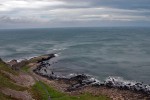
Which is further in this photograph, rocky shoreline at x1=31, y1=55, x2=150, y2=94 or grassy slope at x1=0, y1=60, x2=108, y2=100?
rocky shoreline at x1=31, y1=55, x2=150, y2=94

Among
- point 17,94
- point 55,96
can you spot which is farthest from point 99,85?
point 17,94

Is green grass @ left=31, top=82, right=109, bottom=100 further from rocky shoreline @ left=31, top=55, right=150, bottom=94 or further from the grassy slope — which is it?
rocky shoreline @ left=31, top=55, right=150, bottom=94

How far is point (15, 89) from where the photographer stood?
66.3 m

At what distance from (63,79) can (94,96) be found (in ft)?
82.0

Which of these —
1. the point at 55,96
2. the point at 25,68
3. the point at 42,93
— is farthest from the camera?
the point at 25,68

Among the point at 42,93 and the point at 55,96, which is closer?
the point at 55,96

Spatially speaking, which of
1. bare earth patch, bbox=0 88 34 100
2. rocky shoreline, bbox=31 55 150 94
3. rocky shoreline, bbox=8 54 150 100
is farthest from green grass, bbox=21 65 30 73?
bare earth patch, bbox=0 88 34 100

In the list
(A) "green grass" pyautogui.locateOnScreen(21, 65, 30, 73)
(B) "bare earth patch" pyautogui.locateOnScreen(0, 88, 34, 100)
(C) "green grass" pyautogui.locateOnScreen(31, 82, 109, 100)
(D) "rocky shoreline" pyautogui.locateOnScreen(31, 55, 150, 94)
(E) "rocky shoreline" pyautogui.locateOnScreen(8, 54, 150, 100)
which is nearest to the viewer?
(B) "bare earth patch" pyautogui.locateOnScreen(0, 88, 34, 100)

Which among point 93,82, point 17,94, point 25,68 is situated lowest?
point 93,82

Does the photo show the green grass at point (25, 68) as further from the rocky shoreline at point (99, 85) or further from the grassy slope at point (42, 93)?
the grassy slope at point (42, 93)

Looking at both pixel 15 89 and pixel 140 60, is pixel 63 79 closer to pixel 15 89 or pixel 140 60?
pixel 15 89

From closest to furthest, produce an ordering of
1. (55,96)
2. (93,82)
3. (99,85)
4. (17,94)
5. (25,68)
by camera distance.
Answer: (17,94) < (55,96) < (99,85) < (93,82) < (25,68)

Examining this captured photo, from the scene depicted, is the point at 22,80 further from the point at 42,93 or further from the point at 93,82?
the point at 93,82

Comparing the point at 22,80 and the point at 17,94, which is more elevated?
the point at 17,94
